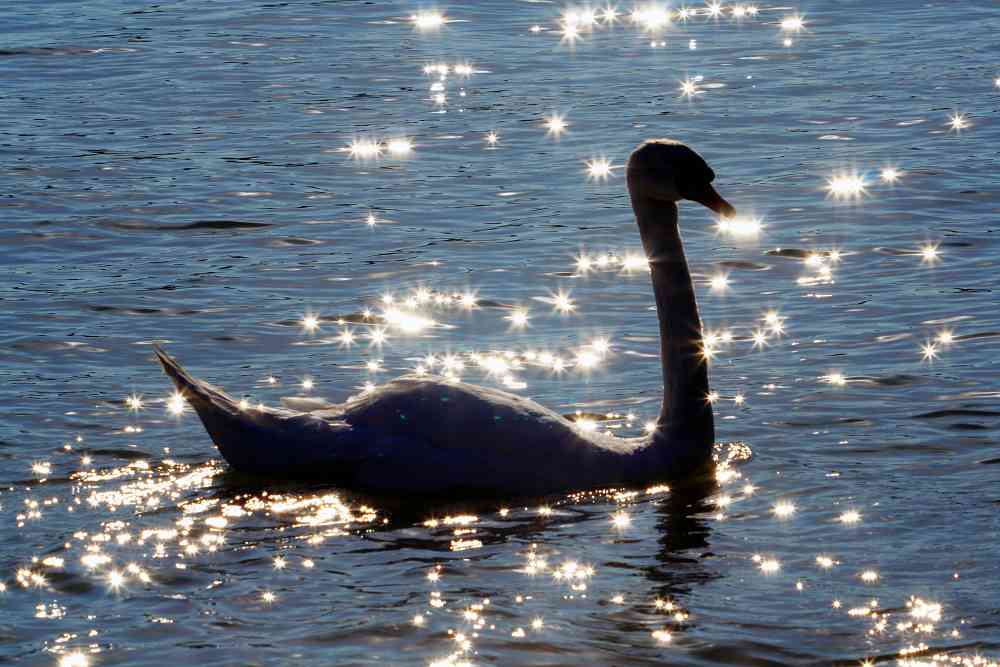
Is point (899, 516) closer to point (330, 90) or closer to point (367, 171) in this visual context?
point (367, 171)

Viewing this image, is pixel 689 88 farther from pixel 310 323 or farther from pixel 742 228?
pixel 310 323

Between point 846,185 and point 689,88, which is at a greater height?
point 689,88

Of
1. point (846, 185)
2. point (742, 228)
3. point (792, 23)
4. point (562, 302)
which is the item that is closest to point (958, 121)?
point (846, 185)

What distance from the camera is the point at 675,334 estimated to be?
1130cm

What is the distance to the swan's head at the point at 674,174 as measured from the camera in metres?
11.2

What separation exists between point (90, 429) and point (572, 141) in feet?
29.0

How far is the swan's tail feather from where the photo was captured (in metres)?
10.8

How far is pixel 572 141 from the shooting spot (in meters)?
19.8

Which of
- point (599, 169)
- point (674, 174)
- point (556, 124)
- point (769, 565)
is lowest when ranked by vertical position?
point (769, 565)

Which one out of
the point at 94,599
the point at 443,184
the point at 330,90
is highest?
the point at 330,90

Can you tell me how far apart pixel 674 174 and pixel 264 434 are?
2752 mm

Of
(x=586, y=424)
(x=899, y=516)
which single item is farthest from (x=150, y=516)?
(x=899, y=516)

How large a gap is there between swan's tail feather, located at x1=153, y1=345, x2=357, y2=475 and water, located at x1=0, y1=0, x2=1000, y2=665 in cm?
23

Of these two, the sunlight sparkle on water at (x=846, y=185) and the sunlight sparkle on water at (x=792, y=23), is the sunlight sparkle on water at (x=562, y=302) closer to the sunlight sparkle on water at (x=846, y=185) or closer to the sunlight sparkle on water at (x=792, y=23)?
the sunlight sparkle on water at (x=846, y=185)
